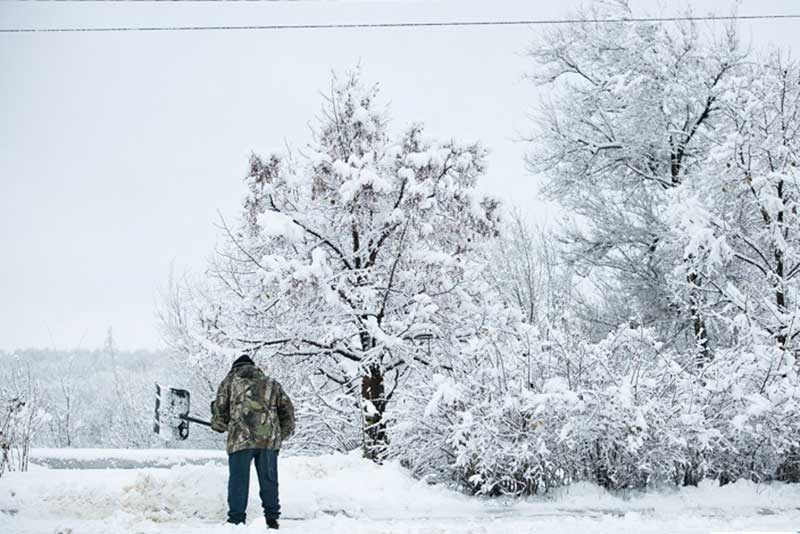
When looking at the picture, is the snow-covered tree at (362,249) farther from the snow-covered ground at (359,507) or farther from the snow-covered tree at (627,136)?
the snow-covered tree at (627,136)

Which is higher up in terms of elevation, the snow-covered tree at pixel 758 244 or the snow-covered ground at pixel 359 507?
the snow-covered tree at pixel 758 244

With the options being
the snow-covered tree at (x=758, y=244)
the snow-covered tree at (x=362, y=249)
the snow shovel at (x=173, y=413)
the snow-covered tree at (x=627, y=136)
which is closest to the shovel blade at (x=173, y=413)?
the snow shovel at (x=173, y=413)

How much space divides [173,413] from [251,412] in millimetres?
2425

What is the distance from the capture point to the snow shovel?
8953 millimetres

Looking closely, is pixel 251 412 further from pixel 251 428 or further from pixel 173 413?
pixel 173 413

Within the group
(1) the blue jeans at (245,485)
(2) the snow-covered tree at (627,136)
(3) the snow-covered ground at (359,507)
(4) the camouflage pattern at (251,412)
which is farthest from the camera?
(2) the snow-covered tree at (627,136)

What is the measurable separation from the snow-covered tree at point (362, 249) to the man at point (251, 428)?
170 inches

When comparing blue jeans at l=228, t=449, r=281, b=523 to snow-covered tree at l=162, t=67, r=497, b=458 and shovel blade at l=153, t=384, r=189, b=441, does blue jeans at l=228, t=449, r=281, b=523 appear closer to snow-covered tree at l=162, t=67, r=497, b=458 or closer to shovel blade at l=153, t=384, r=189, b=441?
shovel blade at l=153, t=384, r=189, b=441

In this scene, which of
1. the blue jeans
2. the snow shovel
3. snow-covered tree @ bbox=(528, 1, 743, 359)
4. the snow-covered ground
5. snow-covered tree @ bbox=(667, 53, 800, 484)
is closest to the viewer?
the snow-covered ground

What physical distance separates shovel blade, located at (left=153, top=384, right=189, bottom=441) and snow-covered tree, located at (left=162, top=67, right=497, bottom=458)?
9.02 ft

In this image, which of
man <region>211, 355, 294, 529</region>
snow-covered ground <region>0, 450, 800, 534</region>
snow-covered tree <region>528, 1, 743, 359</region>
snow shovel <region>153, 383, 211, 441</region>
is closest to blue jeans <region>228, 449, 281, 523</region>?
man <region>211, 355, 294, 529</region>

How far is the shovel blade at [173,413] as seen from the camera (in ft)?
A: 29.4

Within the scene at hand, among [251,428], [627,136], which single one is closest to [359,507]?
[251,428]

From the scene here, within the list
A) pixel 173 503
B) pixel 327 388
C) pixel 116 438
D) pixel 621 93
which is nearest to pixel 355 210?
pixel 327 388
